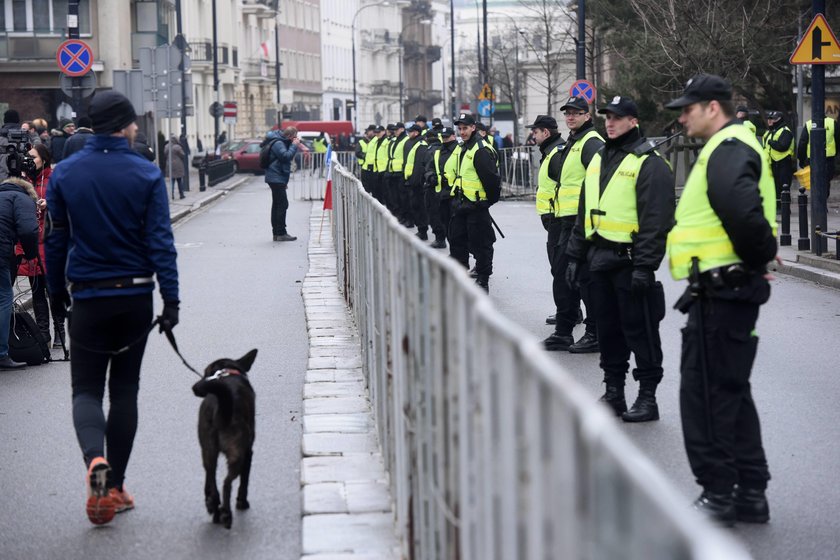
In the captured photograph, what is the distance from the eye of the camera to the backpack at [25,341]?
10.7 meters

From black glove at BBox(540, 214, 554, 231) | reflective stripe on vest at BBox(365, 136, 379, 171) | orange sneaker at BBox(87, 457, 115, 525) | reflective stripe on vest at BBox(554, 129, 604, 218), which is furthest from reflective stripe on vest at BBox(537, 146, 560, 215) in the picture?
reflective stripe on vest at BBox(365, 136, 379, 171)

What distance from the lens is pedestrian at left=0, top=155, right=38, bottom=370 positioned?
10.2 metres

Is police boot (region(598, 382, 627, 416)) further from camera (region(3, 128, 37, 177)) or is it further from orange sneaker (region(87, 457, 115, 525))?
camera (region(3, 128, 37, 177))

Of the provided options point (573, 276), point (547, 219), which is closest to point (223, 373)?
point (573, 276)

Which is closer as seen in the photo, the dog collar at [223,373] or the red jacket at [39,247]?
the dog collar at [223,373]

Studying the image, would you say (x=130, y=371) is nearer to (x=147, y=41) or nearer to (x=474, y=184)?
(x=474, y=184)

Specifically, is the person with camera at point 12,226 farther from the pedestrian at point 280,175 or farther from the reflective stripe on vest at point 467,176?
the pedestrian at point 280,175

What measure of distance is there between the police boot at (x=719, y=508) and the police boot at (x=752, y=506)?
73mm

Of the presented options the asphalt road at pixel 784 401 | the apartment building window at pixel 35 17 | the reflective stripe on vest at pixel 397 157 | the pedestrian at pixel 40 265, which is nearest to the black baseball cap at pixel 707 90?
the asphalt road at pixel 784 401

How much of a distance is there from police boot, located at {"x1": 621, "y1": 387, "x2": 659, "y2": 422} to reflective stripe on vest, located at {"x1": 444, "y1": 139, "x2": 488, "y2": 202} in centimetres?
667

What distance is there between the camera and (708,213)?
6043 mm

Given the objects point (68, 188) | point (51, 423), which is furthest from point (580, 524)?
point (51, 423)

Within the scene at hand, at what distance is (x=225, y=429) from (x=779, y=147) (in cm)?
2049

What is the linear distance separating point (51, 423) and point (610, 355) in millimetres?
3346
